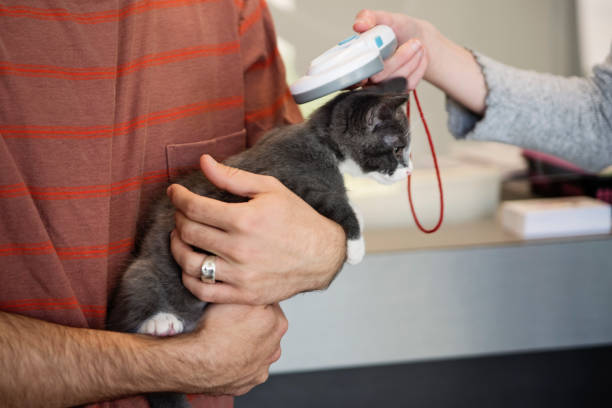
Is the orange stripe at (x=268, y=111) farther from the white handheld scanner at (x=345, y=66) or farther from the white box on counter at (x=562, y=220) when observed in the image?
the white box on counter at (x=562, y=220)

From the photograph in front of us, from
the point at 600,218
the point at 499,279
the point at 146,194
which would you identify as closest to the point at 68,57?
the point at 146,194

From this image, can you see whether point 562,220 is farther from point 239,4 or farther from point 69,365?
point 69,365

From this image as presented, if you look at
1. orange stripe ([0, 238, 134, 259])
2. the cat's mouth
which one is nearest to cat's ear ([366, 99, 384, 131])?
the cat's mouth

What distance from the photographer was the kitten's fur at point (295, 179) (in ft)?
2.83

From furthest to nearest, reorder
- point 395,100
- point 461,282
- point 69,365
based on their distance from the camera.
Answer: point 461,282 < point 395,100 < point 69,365

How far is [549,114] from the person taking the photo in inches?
44.4

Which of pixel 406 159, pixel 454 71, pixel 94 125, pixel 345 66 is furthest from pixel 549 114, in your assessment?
pixel 94 125

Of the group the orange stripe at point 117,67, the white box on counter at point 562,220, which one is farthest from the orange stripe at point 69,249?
the white box on counter at point 562,220

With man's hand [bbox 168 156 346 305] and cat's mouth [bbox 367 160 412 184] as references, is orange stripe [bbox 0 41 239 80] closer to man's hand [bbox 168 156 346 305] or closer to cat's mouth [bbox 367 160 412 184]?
man's hand [bbox 168 156 346 305]

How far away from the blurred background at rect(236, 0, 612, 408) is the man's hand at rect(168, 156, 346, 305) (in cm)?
73

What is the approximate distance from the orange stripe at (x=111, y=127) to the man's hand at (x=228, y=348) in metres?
0.33

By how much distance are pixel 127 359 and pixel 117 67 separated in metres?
0.46

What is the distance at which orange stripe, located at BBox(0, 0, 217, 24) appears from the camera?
76 centimetres

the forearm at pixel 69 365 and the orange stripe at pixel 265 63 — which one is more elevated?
the orange stripe at pixel 265 63
